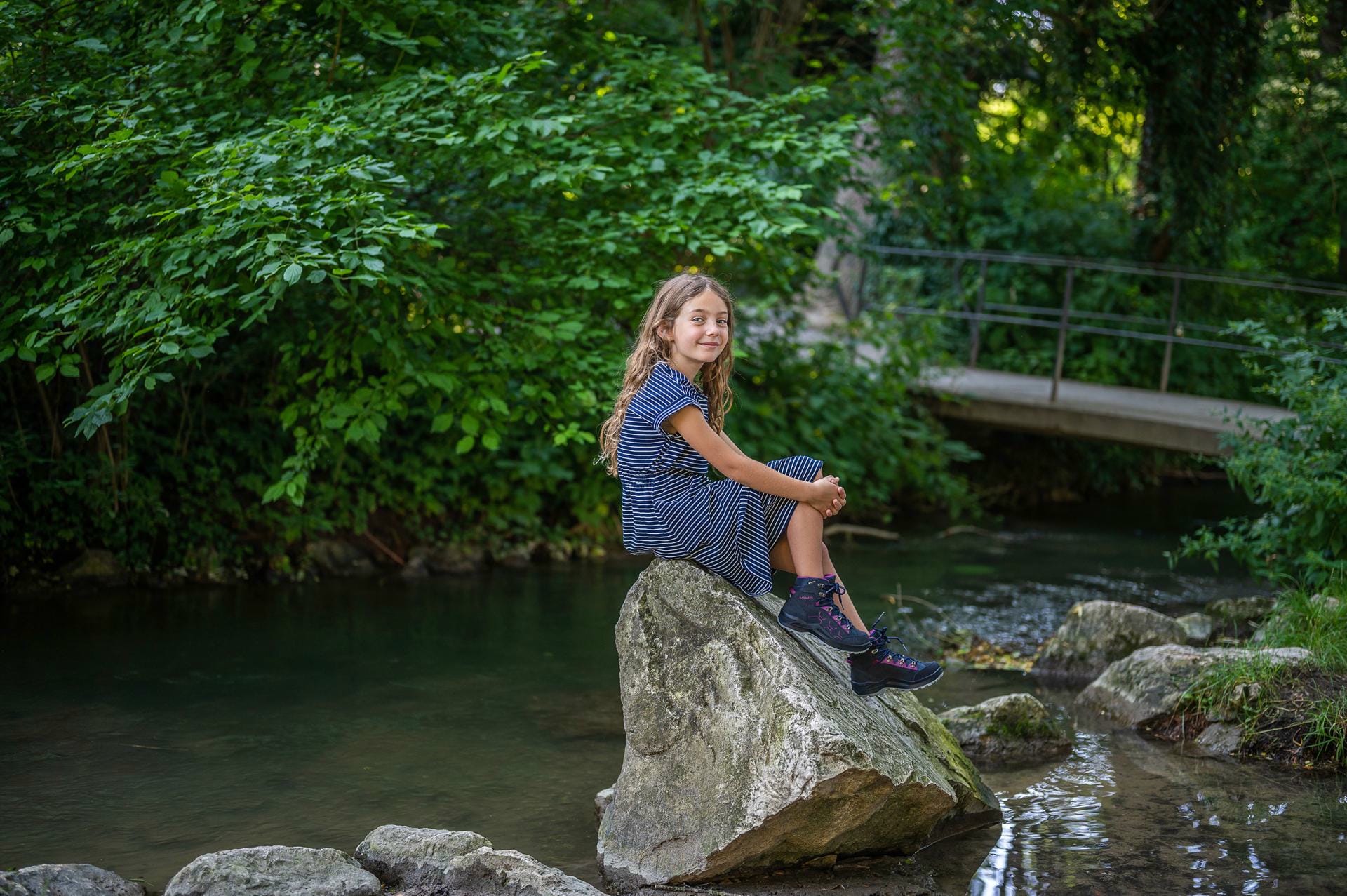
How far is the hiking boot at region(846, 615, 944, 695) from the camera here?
422 cm

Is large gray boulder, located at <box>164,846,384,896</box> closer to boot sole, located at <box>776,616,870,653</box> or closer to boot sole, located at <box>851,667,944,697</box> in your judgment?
boot sole, located at <box>776,616,870,653</box>

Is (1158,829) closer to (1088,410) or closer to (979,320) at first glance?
(1088,410)

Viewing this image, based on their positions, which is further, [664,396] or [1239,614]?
[1239,614]

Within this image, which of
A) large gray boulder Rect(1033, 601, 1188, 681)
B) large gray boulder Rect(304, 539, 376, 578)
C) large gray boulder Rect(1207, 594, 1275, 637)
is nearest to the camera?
large gray boulder Rect(1033, 601, 1188, 681)

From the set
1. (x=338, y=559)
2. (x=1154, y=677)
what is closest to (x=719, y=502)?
(x=1154, y=677)

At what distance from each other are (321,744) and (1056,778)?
3.17m

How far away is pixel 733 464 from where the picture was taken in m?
4.10

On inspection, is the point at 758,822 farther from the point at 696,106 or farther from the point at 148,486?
the point at 148,486

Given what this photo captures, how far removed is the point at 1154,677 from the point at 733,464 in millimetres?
3019

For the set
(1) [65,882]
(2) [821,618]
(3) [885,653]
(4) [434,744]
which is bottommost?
(4) [434,744]

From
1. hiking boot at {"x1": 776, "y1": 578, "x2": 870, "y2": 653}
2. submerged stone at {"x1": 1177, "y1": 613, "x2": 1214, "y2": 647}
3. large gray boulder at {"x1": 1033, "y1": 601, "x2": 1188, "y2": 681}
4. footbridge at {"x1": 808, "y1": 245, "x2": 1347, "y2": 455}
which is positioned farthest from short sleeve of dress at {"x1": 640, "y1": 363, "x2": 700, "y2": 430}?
footbridge at {"x1": 808, "y1": 245, "x2": 1347, "y2": 455}

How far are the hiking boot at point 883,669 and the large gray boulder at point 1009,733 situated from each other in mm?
1345

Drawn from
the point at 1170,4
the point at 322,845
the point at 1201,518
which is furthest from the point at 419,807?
the point at 1170,4

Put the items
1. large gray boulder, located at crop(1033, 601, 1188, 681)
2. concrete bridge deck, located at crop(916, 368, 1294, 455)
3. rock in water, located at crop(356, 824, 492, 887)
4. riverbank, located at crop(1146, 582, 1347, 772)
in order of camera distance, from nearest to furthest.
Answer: rock in water, located at crop(356, 824, 492, 887), riverbank, located at crop(1146, 582, 1347, 772), large gray boulder, located at crop(1033, 601, 1188, 681), concrete bridge deck, located at crop(916, 368, 1294, 455)
